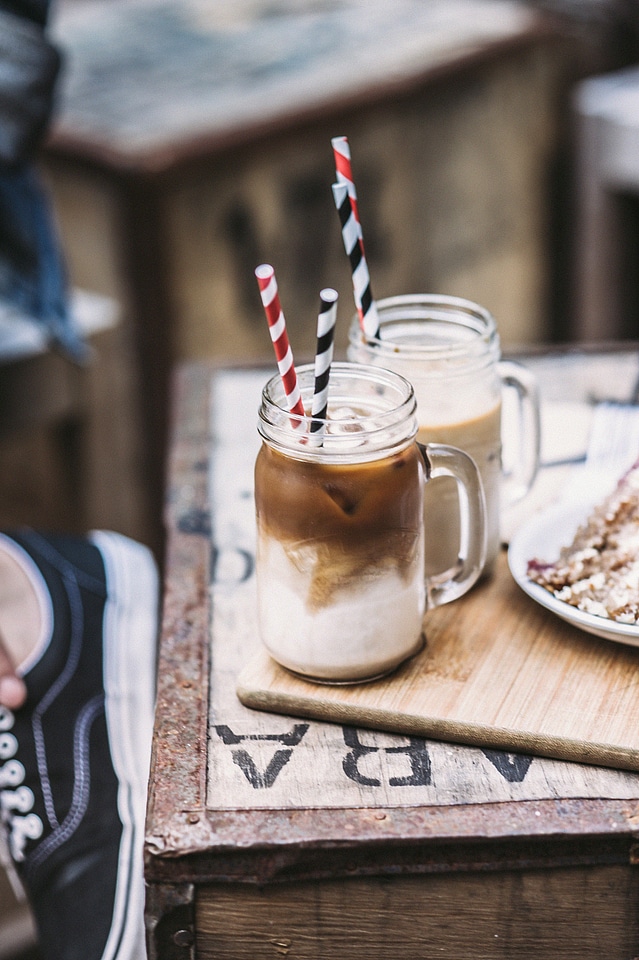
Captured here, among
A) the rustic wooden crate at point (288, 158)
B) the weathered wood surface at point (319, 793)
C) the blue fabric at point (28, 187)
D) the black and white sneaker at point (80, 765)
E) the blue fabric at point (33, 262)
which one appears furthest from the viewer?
the rustic wooden crate at point (288, 158)

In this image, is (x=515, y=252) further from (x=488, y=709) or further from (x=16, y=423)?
(x=488, y=709)

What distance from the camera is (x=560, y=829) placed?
2.15 feet

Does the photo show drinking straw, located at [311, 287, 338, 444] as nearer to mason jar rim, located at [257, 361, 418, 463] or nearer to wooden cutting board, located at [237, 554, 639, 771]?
mason jar rim, located at [257, 361, 418, 463]

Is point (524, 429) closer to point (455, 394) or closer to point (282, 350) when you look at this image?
point (455, 394)

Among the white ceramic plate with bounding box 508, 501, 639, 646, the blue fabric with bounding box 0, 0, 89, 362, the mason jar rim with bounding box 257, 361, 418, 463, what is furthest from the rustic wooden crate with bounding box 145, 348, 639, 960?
the blue fabric with bounding box 0, 0, 89, 362

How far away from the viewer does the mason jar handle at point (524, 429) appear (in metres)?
0.92

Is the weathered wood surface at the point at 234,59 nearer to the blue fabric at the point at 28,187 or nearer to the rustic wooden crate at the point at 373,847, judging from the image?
the blue fabric at the point at 28,187

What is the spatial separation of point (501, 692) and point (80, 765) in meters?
0.42

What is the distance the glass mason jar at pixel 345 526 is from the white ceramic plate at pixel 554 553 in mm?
104

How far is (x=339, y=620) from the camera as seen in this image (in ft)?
2.39

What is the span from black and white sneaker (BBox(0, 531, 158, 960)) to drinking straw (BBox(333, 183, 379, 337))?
1.52 feet

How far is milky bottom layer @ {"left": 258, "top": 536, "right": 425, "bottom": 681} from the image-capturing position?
2.39 feet

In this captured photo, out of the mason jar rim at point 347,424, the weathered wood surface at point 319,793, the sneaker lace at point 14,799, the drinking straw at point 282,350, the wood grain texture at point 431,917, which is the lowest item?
the sneaker lace at point 14,799

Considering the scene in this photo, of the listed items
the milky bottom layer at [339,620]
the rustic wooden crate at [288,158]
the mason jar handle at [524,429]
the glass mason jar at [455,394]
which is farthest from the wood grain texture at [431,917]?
the rustic wooden crate at [288,158]
